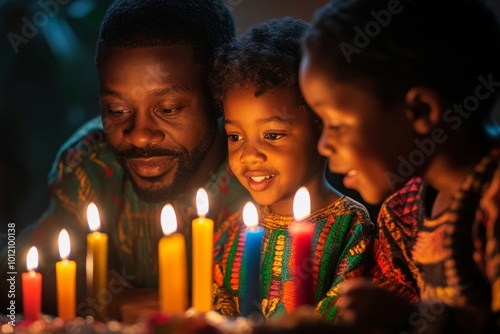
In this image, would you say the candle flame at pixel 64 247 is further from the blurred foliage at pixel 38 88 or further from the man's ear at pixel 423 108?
the blurred foliage at pixel 38 88

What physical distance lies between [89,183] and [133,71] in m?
0.57

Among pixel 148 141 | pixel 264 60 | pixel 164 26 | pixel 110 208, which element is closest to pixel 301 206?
pixel 264 60

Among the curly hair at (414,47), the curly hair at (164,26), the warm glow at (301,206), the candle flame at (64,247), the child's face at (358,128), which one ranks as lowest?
the candle flame at (64,247)

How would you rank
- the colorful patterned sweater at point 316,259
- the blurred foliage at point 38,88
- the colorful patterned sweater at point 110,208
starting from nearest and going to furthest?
1. the colorful patterned sweater at point 316,259
2. the colorful patterned sweater at point 110,208
3. the blurred foliage at point 38,88

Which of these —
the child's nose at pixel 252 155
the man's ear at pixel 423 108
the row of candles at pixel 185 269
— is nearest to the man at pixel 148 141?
the child's nose at pixel 252 155

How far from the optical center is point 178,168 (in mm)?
2613

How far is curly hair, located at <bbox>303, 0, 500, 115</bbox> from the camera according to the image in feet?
→ 5.59

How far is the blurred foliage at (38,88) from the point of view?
11.8 feet

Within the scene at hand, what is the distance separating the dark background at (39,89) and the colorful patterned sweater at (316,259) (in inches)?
54.1

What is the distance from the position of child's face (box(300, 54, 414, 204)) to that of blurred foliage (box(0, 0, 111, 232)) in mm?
2097

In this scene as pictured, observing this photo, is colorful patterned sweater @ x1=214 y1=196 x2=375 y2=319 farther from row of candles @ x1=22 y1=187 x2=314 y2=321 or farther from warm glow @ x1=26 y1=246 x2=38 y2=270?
warm glow @ x1=26 y1=246 x2=38 y2=270

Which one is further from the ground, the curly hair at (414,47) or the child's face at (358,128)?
the curly hair at (414,47)

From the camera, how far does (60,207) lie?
2.93m

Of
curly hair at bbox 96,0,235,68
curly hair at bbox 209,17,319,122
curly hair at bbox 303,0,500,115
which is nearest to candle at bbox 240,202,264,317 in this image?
curly hair at bbox 303,0,500,115
